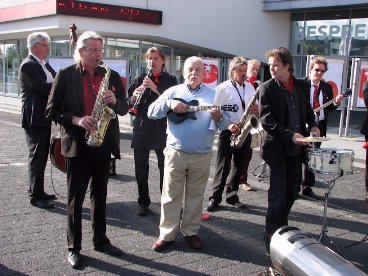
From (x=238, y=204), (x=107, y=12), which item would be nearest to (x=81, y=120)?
(x=238, y=204)

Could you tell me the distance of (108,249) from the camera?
4.05 metres

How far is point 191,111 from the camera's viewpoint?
156 inches

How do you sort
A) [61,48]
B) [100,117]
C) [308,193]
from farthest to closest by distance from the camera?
[61,48], [308,193], [100,117]

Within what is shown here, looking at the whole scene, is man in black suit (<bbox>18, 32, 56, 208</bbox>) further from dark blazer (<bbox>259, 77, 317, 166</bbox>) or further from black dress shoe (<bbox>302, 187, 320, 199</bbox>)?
black dress shoe (<bbox>302, 187, 320, 199</bbox>)

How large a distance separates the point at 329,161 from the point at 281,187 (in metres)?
0.50

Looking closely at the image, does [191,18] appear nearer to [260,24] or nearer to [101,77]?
[260,24]

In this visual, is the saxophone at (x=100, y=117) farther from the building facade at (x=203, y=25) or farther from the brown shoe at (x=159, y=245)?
the building facade at (x=203, y=25)

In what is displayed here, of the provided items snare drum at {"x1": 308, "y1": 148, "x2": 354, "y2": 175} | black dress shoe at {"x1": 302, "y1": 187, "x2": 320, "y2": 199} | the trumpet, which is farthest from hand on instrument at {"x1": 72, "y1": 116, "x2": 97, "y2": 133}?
black dress shoe at {"x1": 302, "y1": 187, "x2": 320, "y2": 199}

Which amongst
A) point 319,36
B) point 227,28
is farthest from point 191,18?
point 319,36

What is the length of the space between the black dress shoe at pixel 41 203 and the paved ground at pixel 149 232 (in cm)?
7

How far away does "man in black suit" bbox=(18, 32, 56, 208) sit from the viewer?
5195 mm

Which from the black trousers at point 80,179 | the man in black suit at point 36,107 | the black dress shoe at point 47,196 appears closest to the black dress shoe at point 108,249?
the black trousers at point 80,179

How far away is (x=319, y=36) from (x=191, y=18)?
5.60 m

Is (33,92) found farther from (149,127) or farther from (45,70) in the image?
(149,127)
